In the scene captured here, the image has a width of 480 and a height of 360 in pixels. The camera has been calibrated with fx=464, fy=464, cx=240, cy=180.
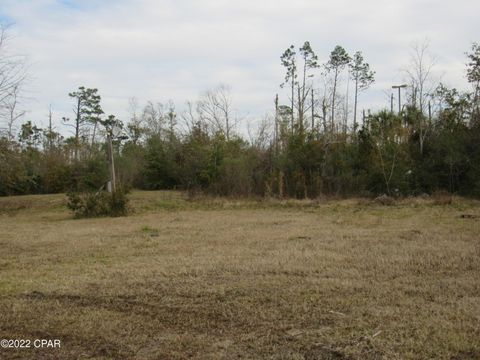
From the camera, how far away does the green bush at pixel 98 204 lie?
17.6 meters

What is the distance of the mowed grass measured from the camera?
413 cm

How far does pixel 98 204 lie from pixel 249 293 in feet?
42.7

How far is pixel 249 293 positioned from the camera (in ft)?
18.9

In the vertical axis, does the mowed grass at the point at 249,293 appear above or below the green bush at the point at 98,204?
below

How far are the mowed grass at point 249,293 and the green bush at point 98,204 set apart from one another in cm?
551

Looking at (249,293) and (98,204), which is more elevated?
(98,204)

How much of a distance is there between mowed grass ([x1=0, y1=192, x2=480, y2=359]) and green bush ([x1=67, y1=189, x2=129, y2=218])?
551cm

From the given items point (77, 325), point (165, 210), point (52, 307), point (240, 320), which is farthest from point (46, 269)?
point (165, 210)

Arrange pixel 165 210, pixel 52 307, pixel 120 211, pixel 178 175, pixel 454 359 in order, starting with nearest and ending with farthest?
pixel 454 359
pixel 52 307
pixel 120 211
pixel 165 210
pixel 178 175

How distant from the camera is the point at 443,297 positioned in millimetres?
5438

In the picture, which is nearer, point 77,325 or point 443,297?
point 77,325

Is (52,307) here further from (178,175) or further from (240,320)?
(178,175)

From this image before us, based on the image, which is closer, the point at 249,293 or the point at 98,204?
the point at 249,293

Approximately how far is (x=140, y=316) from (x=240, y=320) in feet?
3.64
